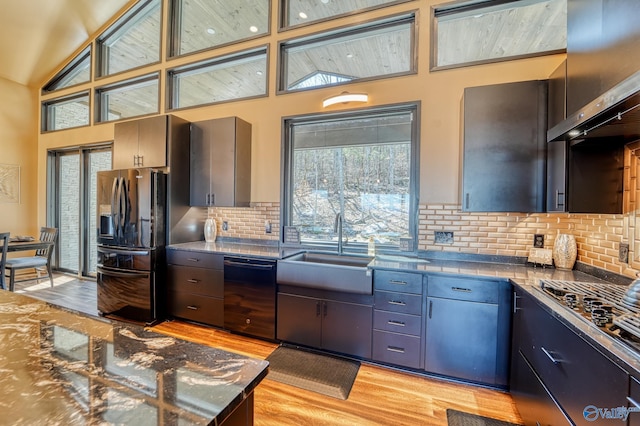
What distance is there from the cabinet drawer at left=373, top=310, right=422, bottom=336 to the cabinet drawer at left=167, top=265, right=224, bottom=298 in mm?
1680

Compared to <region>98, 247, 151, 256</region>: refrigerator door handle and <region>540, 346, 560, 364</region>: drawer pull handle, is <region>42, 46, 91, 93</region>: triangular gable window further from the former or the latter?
<region>540, 346, 560, 364</region>: drawer pull handle

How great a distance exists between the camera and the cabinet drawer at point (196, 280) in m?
3.07

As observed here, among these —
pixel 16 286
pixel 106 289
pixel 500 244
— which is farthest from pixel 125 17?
pixel 500 244

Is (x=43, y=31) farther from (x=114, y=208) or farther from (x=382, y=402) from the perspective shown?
(x=382, y=402)

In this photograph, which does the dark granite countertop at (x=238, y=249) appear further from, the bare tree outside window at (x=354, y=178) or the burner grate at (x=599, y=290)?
the burner grate at (x=599, y=290)

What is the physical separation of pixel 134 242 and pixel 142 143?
4.11 ft

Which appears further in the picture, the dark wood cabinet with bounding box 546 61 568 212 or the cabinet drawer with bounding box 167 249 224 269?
the cabinet drawer with bounding box 167 249 224 269

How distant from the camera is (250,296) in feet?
9.50

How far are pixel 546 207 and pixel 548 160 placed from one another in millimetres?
358

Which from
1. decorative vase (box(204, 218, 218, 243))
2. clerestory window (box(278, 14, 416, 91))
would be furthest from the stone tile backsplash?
decorative vase (box(204, 218, 218, 243))

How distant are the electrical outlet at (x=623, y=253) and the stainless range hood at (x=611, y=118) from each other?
26.6 inches

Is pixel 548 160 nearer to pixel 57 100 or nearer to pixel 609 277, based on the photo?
pixel 609 277

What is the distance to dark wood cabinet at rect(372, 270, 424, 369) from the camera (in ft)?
7.54

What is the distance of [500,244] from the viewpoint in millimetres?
2586
